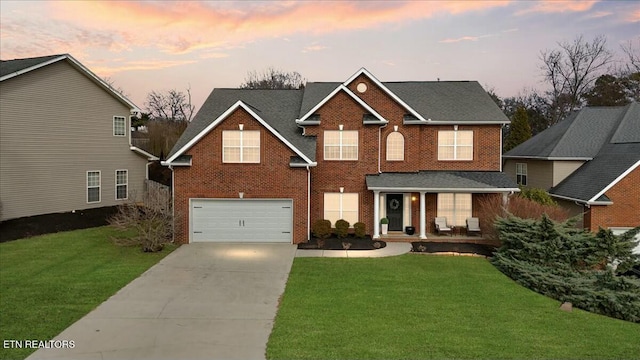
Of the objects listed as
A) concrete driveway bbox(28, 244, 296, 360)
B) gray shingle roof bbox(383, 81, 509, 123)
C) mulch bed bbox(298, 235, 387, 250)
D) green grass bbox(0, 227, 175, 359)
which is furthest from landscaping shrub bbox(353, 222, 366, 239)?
green grass bbox(0, 227, 175, 359)

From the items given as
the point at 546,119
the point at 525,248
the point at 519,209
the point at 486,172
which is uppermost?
the point at 546,119

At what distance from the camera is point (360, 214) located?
20641 millimetres

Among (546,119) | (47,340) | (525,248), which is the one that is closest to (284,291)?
(47,340)

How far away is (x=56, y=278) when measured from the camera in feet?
43.4

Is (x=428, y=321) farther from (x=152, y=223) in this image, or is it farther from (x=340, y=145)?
(x=152, y=223)

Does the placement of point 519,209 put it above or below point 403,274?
above

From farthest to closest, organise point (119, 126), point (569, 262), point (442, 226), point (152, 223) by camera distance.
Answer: point (119, 126) < point (442, 226) < point (152, 223) < point (569, 262)

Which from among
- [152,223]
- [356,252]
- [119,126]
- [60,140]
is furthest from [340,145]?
[60,140]

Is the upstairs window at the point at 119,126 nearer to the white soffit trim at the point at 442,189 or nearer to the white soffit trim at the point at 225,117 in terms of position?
the white soffit trim at the point at 225,117

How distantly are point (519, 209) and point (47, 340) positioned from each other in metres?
16.9

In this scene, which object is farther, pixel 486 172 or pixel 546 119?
pixel 546 119

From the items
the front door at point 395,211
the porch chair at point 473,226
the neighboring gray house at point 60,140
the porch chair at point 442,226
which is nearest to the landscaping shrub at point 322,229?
the front door at point 395,211

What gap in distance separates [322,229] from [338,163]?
136 inches

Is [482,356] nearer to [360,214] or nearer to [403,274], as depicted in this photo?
[403,274]
